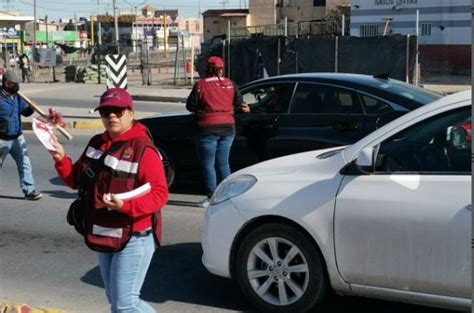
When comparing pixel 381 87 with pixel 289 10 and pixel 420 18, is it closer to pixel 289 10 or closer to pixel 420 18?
pixel 420 18

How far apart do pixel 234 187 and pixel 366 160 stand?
1063 millimetres

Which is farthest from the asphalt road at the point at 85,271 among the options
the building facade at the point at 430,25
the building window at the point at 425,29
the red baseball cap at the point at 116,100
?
the building window at the point at 425,29

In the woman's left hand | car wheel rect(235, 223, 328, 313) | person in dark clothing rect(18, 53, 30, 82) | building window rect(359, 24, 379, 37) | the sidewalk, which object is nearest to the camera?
the woman's left hand

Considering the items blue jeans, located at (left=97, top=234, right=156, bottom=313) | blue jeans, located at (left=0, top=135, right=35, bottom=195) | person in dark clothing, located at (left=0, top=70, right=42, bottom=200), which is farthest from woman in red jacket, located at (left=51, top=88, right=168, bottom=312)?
blue jeans, located at (left=0, top=135, right=35, bottom=195)

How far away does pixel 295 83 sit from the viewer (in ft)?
26.7

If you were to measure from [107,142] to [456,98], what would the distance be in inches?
88.9

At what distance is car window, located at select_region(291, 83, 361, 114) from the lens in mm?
7768

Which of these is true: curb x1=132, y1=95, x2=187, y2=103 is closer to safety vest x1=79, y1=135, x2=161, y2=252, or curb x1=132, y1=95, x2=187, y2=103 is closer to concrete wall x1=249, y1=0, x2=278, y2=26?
safety vest x1=79, y1=135, x2=161, y2=252

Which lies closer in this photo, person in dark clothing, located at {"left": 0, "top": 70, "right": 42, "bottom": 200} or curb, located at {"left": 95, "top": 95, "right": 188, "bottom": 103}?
person in dark clothing, located at {"left": 0, "top": 70, "right": 42, "bottom": 200}

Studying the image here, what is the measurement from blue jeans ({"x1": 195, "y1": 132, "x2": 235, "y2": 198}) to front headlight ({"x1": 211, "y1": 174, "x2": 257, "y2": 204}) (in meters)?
2.65

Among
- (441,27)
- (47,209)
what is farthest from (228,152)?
(441,27)

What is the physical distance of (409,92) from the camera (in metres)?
7.76

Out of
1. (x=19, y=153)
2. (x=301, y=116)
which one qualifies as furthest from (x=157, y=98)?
(x=301, y=116)

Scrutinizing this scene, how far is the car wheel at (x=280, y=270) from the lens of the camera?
14.9ft
